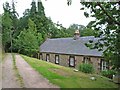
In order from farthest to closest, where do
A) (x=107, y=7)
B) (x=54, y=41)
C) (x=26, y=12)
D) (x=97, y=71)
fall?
(x=26, y=12), (x=54, y=41), (x=97, y=71), (x=107, y=7)

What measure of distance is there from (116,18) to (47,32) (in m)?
42.4

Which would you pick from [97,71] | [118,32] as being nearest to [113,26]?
[118,32]

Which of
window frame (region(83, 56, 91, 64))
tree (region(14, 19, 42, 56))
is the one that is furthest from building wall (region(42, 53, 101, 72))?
tree (region(14, 19, 42, 56))

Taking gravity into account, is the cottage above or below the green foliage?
below

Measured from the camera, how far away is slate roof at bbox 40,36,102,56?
30678 mm

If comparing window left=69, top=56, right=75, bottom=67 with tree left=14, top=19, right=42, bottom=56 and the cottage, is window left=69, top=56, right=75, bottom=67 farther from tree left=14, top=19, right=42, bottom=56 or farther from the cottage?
tree left=14, top=19, right=42, bottom=56

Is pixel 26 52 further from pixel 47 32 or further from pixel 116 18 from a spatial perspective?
pixel 116 18

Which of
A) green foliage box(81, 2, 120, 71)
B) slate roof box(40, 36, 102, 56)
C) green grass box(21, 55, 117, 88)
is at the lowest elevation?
Result: green grass box(21, 55, 117, 88)

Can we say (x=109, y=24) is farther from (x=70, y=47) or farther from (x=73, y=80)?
(x=70, y=47)

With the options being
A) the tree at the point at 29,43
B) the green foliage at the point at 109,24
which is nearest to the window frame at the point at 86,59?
Result: the tree at the point at 29,43

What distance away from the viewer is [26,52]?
1678 inches

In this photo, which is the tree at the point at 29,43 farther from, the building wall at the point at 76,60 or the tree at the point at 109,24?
the tree at the point at 109,24

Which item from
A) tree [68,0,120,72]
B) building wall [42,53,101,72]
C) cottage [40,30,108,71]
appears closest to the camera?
tree [68,0,120,72]

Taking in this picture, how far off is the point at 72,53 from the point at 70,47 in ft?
6.96
